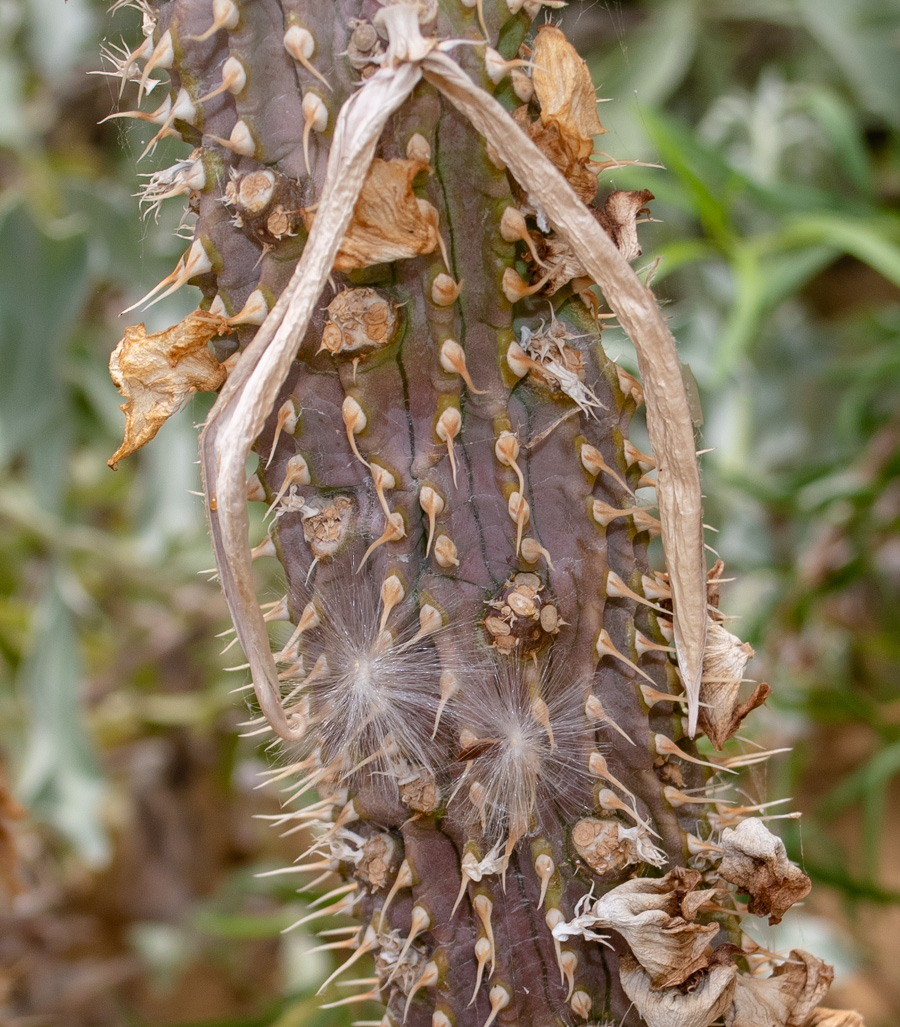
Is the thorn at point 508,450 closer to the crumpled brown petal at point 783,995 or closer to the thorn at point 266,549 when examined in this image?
the thorn at point 266,549

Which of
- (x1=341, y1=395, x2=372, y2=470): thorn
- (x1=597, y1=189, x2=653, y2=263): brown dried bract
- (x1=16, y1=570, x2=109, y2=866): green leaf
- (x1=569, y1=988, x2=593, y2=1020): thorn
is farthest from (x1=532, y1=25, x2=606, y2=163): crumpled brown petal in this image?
(x1=16, y1=570, x2=109, y2=866): green leaf

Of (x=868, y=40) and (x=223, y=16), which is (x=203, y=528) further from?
(x=868, y=40)

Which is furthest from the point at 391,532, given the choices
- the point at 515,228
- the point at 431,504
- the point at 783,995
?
the point at 783,995

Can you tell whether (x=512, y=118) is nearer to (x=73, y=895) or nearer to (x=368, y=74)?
(x=368, y=74)

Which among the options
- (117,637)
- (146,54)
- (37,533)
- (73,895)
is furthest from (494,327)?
(73,895)

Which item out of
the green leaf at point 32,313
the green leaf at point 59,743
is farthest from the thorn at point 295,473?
the green leaf at point 59,743

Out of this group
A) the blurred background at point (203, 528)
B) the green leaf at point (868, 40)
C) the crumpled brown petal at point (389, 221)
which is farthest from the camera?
the green leaf at point (868, 40)
